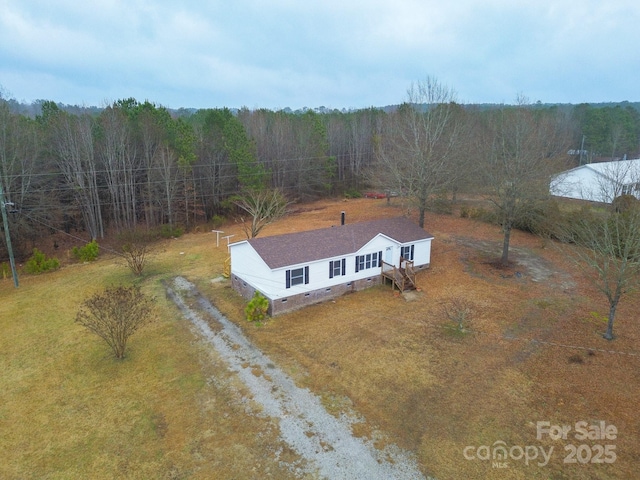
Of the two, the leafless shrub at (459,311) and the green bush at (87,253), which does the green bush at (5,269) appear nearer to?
the green bush at (87,253)

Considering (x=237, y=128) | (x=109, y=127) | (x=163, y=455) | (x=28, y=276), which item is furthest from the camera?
(x=237, y=128)

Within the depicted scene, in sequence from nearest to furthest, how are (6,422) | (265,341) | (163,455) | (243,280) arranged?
(163,455)
(6,422)
(265,341)
(243,280)

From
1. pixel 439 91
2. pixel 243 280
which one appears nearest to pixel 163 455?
pixel 243 280

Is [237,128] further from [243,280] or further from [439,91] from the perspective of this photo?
[243,280]

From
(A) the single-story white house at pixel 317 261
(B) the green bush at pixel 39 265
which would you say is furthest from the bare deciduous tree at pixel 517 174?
(B) the green bush at pixel 39 265

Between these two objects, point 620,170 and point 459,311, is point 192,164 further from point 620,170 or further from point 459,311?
point 620,170

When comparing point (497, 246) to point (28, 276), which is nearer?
point (28, 276)
